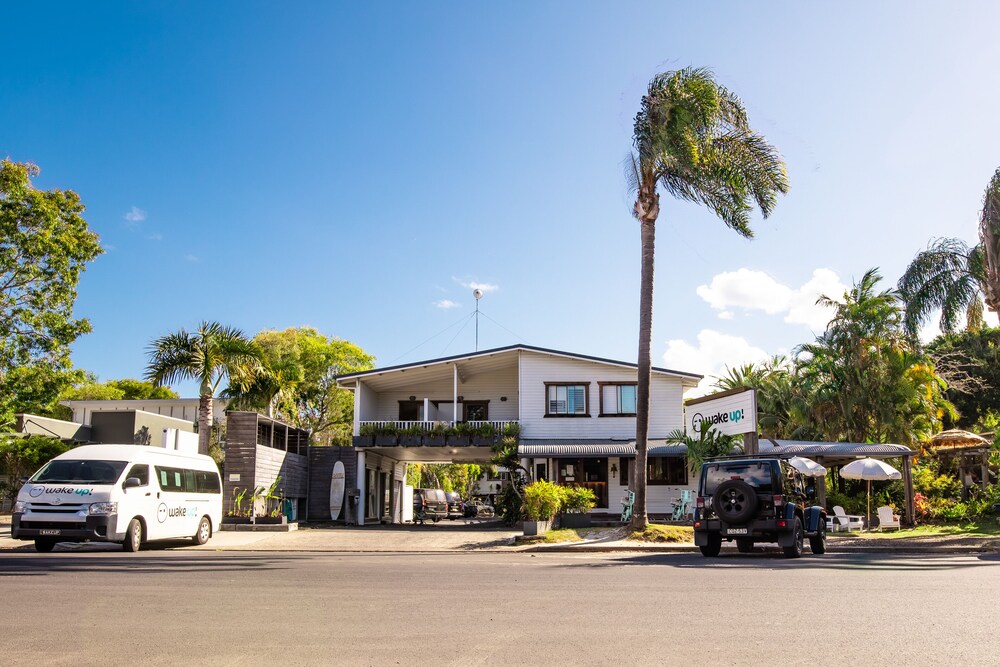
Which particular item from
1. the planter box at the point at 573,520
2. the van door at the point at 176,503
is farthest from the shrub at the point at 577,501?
the van door at the point at 176,503

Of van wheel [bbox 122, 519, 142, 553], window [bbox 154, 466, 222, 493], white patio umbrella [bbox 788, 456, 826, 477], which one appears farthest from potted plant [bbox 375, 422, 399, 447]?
van wheel [bbox 122, 519, 142, 553]

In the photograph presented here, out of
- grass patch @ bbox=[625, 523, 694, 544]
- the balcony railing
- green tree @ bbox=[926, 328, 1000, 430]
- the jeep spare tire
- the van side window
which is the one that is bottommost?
grass patch @ bbox=[625, 523, 694, 544]

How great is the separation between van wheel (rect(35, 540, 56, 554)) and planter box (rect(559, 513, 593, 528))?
14331 mm

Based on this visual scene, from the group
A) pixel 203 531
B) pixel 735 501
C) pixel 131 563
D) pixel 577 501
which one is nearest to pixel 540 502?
pixel 577 501

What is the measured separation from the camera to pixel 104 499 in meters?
15.3

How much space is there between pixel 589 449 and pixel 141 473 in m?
17.0

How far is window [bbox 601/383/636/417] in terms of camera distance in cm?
3231

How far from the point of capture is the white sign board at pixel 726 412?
20.8 meters

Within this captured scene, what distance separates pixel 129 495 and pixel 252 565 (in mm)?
3915

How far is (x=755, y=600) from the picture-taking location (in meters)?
8.66

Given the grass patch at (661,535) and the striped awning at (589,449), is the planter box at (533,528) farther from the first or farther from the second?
the striped awning at (589,449)

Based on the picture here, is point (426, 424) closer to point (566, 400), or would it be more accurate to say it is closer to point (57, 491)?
point (566, 400)

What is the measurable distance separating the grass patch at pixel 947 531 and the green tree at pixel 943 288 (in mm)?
5675

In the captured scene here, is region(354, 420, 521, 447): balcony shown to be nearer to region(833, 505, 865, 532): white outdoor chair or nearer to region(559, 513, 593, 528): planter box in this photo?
region(559, 513, 593, 528): planter box
